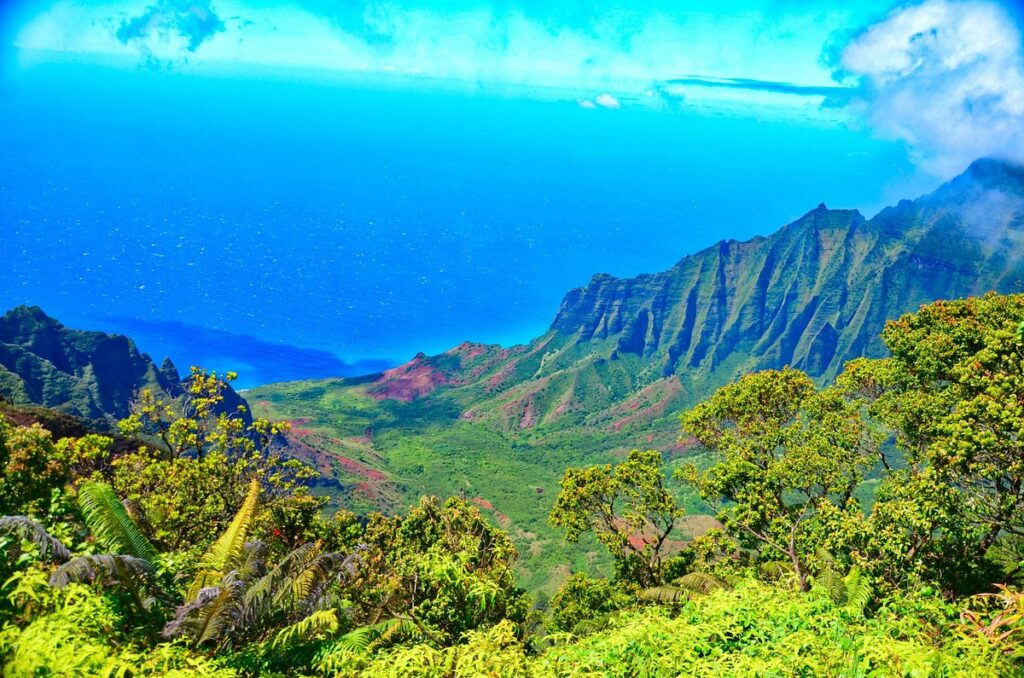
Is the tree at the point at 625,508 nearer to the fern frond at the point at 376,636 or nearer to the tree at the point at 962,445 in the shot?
the tree at the point at 962,445

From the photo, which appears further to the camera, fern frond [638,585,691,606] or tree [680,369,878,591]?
tree [680,369,878,591]

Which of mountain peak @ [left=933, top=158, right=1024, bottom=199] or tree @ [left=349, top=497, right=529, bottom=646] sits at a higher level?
mountain peak @ [left=933, top=158, right=1024, bottom=199]

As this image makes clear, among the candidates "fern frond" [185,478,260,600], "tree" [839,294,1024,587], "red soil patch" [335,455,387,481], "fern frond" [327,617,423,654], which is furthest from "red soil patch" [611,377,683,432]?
"fern frond" [185,478,260,600]

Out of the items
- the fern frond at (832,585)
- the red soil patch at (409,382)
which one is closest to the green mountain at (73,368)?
the red soil patch at (409,382)

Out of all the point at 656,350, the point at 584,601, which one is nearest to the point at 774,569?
the point at 584,601

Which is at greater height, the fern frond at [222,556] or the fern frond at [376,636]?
the fern frond at [222,556]

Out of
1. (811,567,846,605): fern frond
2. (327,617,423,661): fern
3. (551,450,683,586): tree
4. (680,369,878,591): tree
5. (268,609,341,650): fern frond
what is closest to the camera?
(327,617,423,661): fern

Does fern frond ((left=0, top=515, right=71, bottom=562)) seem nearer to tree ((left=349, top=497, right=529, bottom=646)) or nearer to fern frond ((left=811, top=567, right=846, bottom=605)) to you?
tree ((left=349, top=497, right=529, bottom=646))
